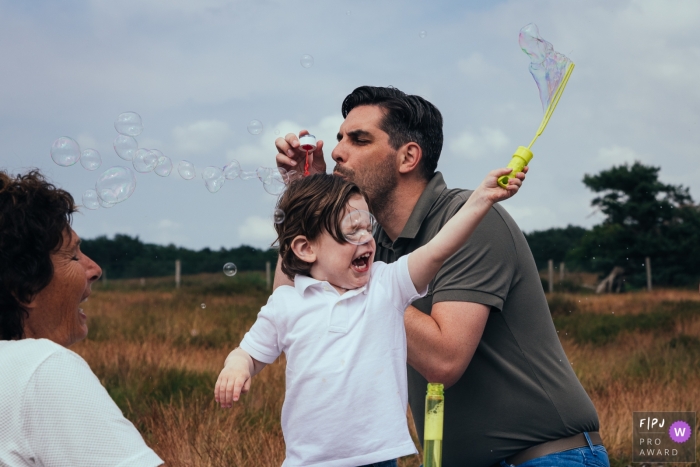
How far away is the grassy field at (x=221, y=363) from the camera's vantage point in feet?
15.3

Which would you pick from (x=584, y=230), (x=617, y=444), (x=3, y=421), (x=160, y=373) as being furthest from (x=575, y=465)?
(x=584, y=230)

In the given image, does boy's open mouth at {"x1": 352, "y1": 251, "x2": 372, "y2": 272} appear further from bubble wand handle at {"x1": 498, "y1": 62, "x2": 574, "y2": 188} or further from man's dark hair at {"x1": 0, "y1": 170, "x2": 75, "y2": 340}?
man's dark hair at {"x1": 0, "y1": 170, "x2": 75, "y2": 340}

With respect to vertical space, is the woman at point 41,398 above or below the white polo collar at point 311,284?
below

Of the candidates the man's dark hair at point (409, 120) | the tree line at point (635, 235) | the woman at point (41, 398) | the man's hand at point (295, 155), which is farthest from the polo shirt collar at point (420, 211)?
the tree line at point (635, 235)

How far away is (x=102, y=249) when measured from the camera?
30219 mm

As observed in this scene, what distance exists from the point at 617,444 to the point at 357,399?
3442 millimetres

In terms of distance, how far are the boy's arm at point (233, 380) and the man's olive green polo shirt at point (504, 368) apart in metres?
0.80

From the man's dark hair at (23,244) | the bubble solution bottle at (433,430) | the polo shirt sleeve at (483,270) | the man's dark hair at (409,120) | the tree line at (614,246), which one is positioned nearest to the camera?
the man's dark hair at (23,244)

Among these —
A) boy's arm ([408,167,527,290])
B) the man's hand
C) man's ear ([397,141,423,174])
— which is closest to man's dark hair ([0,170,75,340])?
boy's arm ([408,167,527,290])

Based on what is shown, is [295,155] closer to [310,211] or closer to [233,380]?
[310,211]

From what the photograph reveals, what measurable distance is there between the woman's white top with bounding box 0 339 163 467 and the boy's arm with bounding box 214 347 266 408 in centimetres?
51

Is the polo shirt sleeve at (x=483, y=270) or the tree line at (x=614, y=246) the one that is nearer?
the polo shirt sleeve at (x=483, y=270)

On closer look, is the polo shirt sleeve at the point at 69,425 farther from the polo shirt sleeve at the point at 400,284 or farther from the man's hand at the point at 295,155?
A: the man's hand at the point at 295,155

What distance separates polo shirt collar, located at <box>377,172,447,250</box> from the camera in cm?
320
